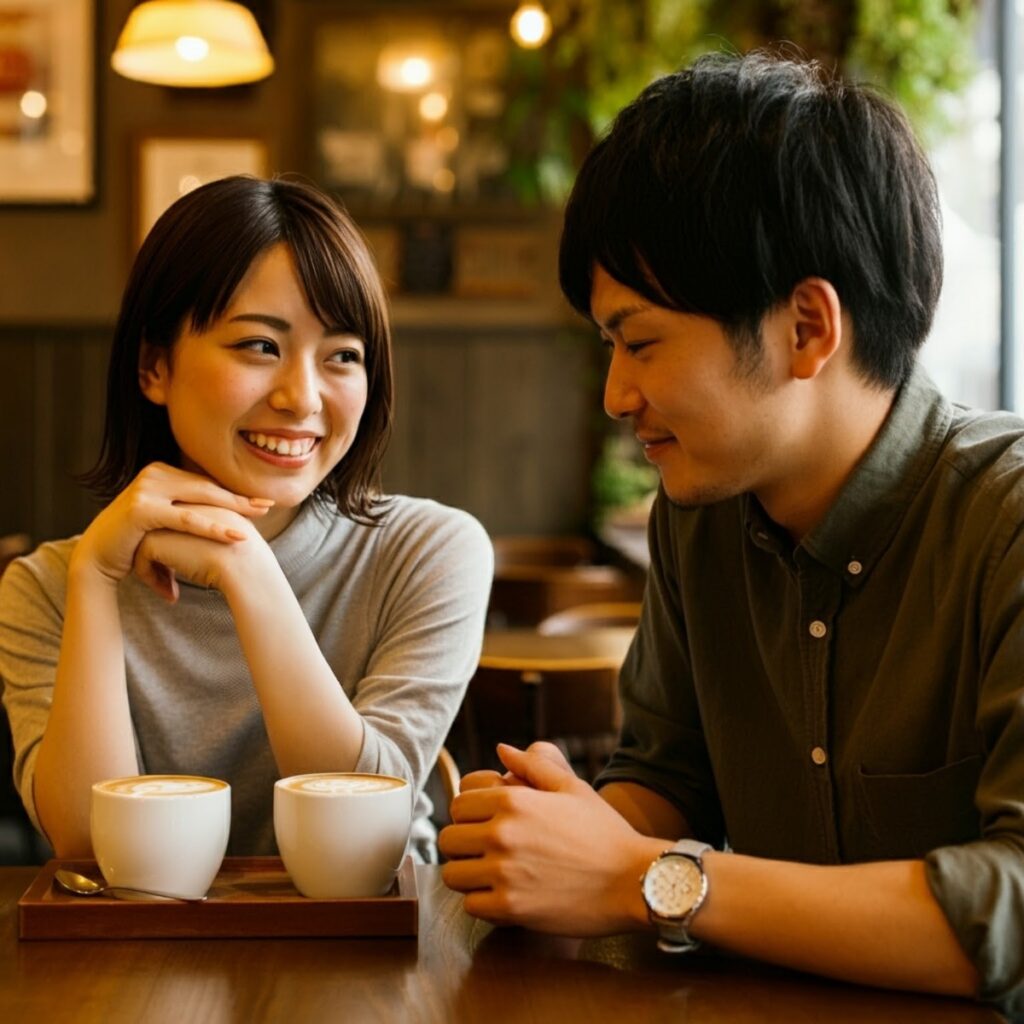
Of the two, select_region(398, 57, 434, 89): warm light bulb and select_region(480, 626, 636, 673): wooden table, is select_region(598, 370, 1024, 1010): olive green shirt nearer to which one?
select_region(480, 626, 636, 673): wooden table

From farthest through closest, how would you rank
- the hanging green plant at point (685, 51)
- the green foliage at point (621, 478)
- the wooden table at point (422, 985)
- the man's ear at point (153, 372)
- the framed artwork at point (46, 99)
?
the framed artwork at point (46, 99) → the green foliage at point (621, 478) → the hanging green plant at point (685, 51) → the man's ear at point (153, 372) → the wooden table at point (422, 985)

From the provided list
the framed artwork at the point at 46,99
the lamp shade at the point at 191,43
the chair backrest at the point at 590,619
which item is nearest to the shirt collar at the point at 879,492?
the chair backrest at the point at 590,619

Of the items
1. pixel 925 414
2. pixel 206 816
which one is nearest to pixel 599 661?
pixel 925 414

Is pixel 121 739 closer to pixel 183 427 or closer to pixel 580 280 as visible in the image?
pixel 183 427

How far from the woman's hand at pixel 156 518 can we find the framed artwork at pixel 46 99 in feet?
18.4

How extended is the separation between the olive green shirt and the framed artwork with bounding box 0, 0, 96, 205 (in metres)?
5.78

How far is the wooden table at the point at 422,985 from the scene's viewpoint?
1059 millimetres

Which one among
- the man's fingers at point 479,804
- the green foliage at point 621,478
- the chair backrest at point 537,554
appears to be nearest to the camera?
the man's fingers at point 479,804

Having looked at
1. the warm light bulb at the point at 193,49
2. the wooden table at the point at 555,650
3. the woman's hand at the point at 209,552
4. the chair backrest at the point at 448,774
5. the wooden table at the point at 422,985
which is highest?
the warm light bulb at the point at 193,49

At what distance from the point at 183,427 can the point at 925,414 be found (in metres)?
0.84

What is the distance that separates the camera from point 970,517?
1.34 metres

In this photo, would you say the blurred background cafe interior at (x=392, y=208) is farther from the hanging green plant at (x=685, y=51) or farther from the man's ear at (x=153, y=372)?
the man's ear at (x=153, y=372)

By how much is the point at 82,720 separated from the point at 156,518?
0.22 meters

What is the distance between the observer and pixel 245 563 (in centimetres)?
158
